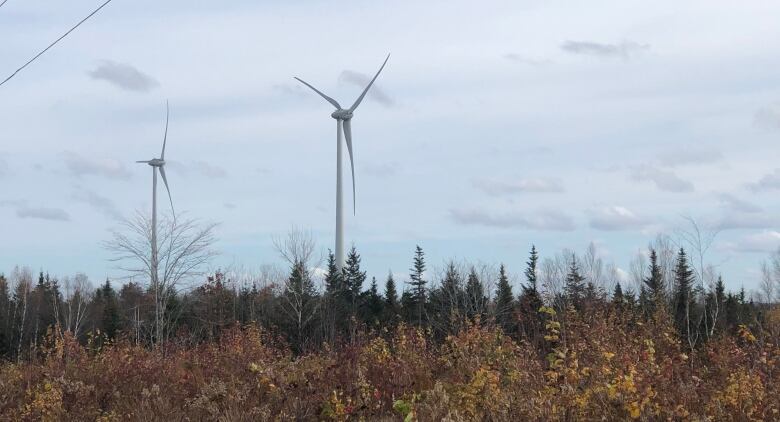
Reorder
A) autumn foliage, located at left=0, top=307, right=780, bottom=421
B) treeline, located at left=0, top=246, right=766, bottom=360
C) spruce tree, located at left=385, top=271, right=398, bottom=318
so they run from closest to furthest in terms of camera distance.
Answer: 1. autumn foliage, located at left=0, top=307, right=780, bottom=421
2. treeline, located at left=0, top=246, right=766, bottom=360
3. spruce tree, located at left=385, top=271, right=398, bottom=318

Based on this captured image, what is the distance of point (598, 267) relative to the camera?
7431 centimetres

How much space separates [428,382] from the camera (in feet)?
Answer: 31.1

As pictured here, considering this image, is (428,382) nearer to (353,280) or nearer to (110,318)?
(353,280)

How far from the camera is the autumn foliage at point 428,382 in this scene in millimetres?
6820

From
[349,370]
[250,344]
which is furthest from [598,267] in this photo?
[349,370]

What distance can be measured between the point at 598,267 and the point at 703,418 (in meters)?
70.1

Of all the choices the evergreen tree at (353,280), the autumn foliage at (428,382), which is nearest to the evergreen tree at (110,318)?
the evergreen tree at (353,280)

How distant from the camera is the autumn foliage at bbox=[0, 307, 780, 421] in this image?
682cm

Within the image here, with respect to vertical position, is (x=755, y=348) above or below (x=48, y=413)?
above

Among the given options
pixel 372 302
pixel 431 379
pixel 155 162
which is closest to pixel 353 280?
pixel 372 302

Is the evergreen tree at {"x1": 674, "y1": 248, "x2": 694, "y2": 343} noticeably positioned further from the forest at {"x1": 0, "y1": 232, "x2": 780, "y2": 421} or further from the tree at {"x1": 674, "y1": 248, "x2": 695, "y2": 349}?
the forest at {"x1": 0, "y1": 232, "x2": 780, "y2": 421}

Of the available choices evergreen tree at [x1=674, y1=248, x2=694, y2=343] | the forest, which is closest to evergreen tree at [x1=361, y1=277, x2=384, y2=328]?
evergreen tree at [x1=674, y1=248, x2=694, y2=343]

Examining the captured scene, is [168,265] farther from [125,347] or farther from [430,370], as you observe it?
[430,370]

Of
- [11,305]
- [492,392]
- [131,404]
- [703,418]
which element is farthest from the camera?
[11,305]
